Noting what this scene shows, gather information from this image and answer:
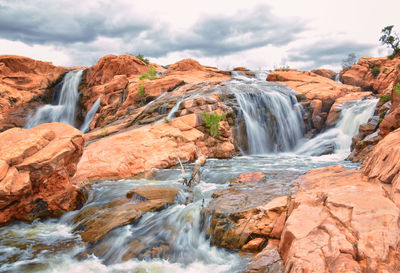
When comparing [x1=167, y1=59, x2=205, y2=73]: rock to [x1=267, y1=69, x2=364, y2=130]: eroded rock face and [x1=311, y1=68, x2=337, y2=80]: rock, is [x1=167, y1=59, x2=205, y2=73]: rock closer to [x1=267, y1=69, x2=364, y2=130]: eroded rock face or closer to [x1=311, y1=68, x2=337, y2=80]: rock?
[x1=267, y1=69, x2=364, y2=130]: eroded rock face

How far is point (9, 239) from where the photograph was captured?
5.66 metres

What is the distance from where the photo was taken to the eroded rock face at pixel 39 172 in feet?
18.7

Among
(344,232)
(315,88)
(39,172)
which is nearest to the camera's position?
(344,232)

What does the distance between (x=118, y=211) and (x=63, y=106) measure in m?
20.0

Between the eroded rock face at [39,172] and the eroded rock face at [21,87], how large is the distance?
1903 cm

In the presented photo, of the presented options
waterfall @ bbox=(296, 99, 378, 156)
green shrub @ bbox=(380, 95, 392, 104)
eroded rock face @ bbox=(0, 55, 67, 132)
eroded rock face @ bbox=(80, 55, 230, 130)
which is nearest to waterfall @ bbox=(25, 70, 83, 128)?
eroded rock face @ bbox=(0, 55, 67, 132)

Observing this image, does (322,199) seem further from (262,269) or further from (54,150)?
(54,150)

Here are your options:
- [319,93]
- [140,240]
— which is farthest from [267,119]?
[140,240]

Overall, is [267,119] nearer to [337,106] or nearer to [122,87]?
[337,106]

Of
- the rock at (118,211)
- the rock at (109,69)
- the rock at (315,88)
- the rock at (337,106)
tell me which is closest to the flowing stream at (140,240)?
the rock at (118,211)

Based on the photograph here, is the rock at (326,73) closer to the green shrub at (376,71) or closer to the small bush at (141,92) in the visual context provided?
the green shrub at (376,71)

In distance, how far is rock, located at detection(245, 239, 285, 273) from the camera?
3616mm

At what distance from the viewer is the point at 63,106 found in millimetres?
23000

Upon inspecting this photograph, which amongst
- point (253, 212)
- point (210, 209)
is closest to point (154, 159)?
point (210, 209)
